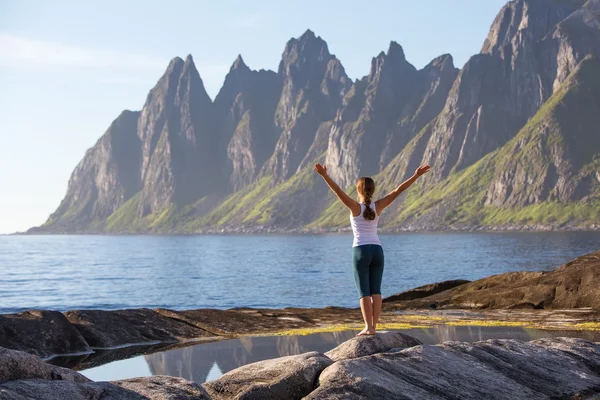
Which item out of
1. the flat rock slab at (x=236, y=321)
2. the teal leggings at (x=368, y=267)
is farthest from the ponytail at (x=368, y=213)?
the flat rock slab at (x=236, y=321)

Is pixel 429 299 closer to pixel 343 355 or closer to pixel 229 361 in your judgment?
pixel 229 361

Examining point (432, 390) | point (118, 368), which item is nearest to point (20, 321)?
point (118, 368)

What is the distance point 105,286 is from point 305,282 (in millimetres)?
28458

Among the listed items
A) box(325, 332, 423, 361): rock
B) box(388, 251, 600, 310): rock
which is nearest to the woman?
box(325, 332, 423, 361): rock

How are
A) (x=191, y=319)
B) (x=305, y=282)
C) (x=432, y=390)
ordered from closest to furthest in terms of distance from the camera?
(x=432, y=390) < (x=191, y=319) < (x=305, y=282)

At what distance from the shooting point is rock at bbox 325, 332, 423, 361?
13758 mm

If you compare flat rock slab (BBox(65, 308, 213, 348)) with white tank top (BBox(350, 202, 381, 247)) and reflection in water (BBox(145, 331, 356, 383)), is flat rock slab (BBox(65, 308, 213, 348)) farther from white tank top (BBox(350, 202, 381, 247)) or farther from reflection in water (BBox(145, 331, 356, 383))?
white tank top (BBox(350, 202, 381, 247))

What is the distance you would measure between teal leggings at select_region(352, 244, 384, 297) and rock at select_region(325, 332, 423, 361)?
89cm

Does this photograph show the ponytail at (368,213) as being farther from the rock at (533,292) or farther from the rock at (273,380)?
the rock at (533,292)

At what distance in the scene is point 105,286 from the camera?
341ft

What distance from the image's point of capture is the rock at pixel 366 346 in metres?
13.8

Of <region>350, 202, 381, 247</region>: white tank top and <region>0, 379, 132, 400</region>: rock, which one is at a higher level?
<region>350, 202, 381, 247</region>: white tank top

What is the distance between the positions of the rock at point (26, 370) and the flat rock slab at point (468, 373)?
3.79 metres

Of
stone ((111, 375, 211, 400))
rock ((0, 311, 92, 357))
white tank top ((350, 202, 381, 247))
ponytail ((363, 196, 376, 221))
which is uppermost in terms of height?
ponytail ((363, 196, 376, 221))
